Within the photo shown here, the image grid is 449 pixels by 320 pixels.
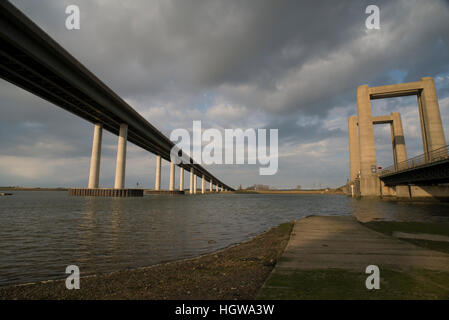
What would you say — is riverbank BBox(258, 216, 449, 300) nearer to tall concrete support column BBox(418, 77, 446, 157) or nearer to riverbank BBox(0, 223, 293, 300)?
riverbank BBox(0, 223, 293, 300)

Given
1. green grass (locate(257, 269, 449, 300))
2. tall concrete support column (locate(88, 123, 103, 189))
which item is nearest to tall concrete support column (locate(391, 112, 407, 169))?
green grass (locate(257, 269, 449, 300))

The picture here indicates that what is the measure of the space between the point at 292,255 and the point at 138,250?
6.61 metres

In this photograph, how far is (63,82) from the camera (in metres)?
45.2

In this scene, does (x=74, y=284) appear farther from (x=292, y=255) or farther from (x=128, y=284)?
(x=292, y=255)

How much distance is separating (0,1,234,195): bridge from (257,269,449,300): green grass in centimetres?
4211

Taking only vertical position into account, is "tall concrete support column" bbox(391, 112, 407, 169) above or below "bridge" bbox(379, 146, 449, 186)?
above

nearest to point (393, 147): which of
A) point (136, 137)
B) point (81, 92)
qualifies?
point (136, 137)

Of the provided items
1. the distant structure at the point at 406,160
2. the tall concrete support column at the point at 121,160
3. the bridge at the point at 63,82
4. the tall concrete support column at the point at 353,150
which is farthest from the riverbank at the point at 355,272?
the tall concrete support column at the point at 353,150

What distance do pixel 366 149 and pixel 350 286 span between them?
7274cm

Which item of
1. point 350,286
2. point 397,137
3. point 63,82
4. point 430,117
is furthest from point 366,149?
point 63,82

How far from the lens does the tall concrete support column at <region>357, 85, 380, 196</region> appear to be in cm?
6306

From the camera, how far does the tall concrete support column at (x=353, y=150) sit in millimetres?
102550

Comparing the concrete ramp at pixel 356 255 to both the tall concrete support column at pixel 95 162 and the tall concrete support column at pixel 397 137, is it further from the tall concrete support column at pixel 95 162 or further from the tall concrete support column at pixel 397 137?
the tall concrete support column at pixel 397 137
